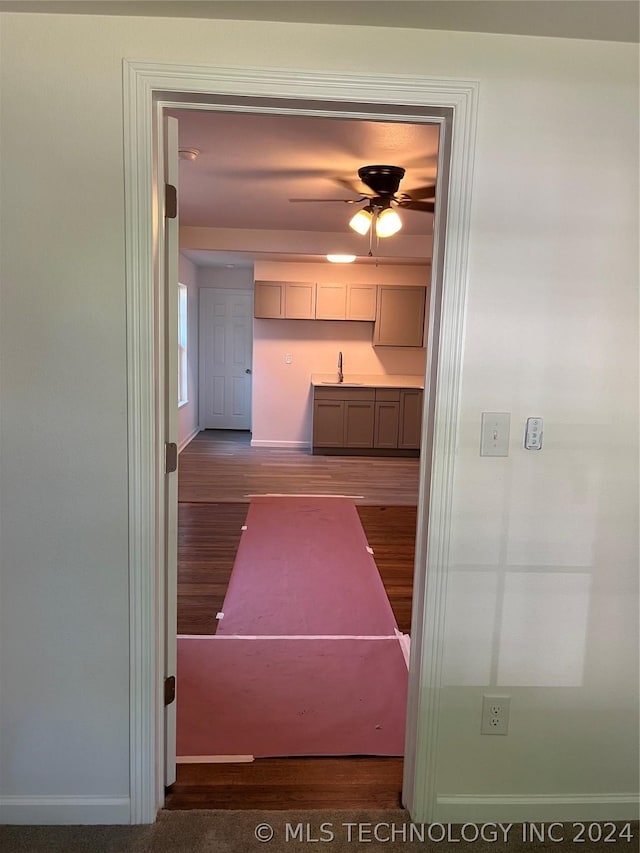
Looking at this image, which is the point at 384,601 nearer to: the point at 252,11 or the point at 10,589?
the point at 10,589

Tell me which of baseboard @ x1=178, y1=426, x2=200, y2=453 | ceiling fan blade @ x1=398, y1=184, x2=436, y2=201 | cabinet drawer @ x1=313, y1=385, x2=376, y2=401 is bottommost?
baseboard @ x1=178, y1=426, x2=200, y2=453

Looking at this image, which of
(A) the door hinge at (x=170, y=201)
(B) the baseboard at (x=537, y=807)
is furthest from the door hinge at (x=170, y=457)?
(B) the baseboard at (x=537, y=807)

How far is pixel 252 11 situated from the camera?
142 centimetres

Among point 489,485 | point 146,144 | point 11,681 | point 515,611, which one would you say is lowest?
point 11,681

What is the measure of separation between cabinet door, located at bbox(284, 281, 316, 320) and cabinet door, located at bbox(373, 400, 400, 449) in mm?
1455

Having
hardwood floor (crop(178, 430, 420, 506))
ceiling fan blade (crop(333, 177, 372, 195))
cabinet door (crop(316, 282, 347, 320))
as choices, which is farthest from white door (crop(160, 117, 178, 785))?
cabinet door (crop(316, 282, 347, 320))

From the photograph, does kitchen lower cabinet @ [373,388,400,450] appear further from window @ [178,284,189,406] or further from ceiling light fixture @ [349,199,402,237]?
ceiling light fixture @ [349,199,402,237]

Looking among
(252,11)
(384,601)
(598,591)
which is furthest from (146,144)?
(384,601)

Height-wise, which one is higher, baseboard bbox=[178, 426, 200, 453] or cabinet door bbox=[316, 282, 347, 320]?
cabinet door bbox=[316, 282, 347, 320]

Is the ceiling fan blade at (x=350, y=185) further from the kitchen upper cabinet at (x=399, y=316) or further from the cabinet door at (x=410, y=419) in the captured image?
the cabinet door at (x=410, y=419)

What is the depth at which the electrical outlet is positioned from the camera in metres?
1.76

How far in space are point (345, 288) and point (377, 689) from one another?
18.4ft

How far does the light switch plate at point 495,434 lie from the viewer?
1653mm

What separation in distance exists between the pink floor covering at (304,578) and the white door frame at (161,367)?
1198 mm
